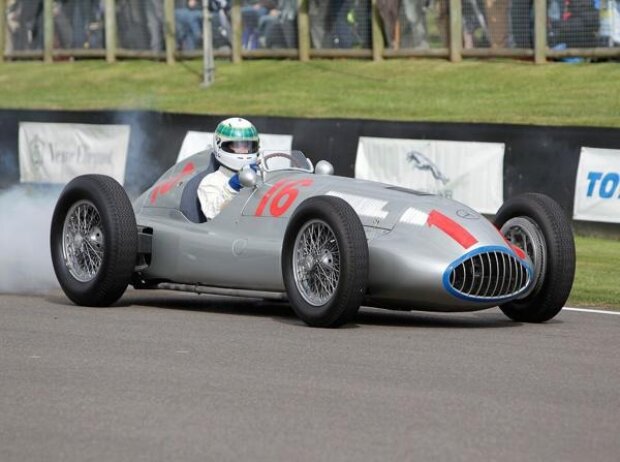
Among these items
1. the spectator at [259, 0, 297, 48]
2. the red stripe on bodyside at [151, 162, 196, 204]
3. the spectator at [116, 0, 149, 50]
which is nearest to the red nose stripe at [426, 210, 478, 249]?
the red stripe on bodyside at [151, 162, 196, 204]

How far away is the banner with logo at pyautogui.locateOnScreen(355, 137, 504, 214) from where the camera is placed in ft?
55.5

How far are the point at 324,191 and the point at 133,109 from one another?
12.2 m

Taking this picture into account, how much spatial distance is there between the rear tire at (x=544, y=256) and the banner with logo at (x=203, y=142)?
29.0 feet

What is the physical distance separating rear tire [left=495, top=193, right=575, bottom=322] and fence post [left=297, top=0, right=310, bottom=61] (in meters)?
17.0

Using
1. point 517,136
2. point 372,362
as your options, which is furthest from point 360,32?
point 372,362

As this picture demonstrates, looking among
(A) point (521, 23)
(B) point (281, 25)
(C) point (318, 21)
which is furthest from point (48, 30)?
(A) point (521, 23)

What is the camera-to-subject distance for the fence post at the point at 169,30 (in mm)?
28938

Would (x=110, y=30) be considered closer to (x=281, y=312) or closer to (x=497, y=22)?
(x=497, y=22)

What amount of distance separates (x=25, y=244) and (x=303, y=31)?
1498 centimetres

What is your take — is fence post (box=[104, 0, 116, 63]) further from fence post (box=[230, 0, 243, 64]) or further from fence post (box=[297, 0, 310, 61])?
fence post (box=[297, 0, 310, 61])

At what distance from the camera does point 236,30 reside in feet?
92.6

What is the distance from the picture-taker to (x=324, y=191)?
1033 centimetres

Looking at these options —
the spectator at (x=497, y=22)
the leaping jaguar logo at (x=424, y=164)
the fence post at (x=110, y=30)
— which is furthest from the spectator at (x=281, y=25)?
the leaping jaguar logo at (x=424, y=164)

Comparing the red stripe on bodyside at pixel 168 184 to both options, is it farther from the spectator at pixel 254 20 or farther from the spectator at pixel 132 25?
the spectator at pixel 132 25
